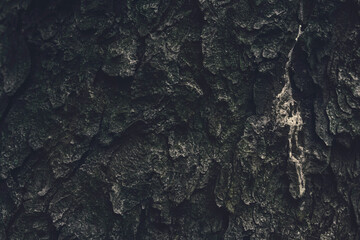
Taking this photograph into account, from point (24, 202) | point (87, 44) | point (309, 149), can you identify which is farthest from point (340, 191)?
point (24, 202)

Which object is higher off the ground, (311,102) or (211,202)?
(311,102)

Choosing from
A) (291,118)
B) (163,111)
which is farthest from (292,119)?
(163,111)

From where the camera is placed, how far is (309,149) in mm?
2873

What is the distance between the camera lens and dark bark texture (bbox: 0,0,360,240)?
114 inches

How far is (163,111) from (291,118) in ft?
3.32

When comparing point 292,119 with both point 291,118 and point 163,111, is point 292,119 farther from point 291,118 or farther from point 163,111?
point 163,111

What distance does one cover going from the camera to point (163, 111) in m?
2.94

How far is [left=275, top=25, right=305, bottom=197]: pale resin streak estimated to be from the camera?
286 cm

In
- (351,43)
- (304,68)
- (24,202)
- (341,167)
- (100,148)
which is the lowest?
(24,202)

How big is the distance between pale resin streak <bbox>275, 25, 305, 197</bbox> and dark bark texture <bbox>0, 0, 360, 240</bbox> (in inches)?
0.4

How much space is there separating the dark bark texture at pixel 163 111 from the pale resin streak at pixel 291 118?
0.03ft

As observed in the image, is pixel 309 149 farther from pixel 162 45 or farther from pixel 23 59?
pixel 23 59

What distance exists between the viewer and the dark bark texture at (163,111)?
289 centimetres

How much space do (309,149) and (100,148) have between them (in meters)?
1.64
